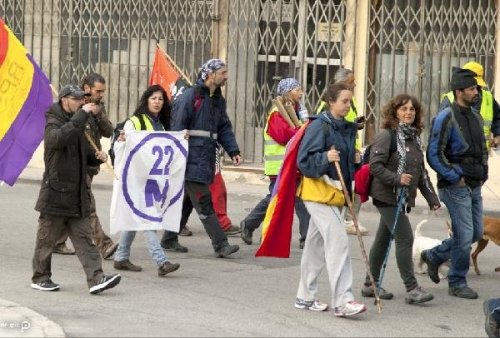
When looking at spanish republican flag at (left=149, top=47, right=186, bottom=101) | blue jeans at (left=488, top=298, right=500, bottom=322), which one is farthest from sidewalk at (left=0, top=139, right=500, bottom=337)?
blue jeans at (left=488, top=298, right=500, bottom=322)

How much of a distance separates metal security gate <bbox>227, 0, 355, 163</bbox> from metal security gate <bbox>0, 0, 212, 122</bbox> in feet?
1.71

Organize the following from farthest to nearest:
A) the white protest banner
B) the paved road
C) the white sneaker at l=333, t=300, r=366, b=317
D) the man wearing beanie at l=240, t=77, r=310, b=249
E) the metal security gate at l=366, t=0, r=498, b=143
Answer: the metal security gate at l=366, t=0, r=498, b=143 → the man wearing beanie at l=240, t=77, r=310, b=249 → the white protest banner → the white sneaker at l=333, t=300, r=366, b=317 → the paved road

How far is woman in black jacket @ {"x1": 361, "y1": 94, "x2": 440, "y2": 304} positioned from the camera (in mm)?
10047

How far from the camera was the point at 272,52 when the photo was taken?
60.1 ft

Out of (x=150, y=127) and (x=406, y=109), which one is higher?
(x=406, y=109)

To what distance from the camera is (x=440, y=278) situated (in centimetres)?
1139

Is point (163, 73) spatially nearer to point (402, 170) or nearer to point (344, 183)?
point (402, 170)

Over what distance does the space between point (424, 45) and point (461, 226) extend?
7.38 m

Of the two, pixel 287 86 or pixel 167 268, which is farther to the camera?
pixel 287 86

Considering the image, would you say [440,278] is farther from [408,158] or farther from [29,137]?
[29,137]

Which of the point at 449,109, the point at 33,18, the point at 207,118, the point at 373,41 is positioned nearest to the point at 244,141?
the point at 373,41

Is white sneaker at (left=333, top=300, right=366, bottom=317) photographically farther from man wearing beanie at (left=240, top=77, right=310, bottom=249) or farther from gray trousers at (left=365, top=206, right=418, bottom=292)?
man wearing beanie at (left=240, top=77, right=310, bottom=249)

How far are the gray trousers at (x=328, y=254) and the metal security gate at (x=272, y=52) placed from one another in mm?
8462

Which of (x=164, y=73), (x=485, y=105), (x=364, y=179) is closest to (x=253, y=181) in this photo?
(x=164, y=73)
